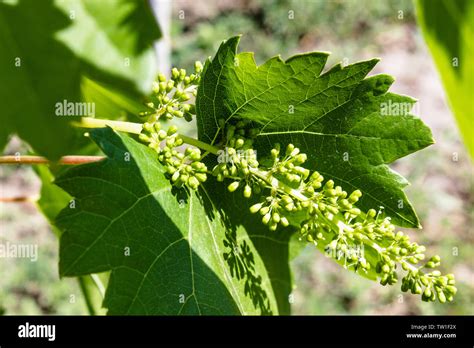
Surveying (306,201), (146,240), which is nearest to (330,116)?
(306,201)

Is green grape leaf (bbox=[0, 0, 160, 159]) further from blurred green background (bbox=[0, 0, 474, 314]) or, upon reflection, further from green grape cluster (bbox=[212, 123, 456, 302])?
blurred green background (bbox=[0, 0, 474, 314])

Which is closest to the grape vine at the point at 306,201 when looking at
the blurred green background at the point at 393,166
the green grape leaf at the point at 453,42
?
the green grape leaf at the point at 453,42

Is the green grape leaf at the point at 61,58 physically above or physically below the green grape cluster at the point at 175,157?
below

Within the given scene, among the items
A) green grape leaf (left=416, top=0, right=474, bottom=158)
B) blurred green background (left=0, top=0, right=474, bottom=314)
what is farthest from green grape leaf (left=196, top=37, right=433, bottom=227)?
blurred green background (left=0, top=0, right=474, bottom=314)

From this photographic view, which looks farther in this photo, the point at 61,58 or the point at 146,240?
the point at 146,240

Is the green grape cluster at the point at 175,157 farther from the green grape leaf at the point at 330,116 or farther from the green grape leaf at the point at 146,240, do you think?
the green grape leaf at the point at 330,116

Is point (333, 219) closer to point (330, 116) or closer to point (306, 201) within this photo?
point (306, 201)
